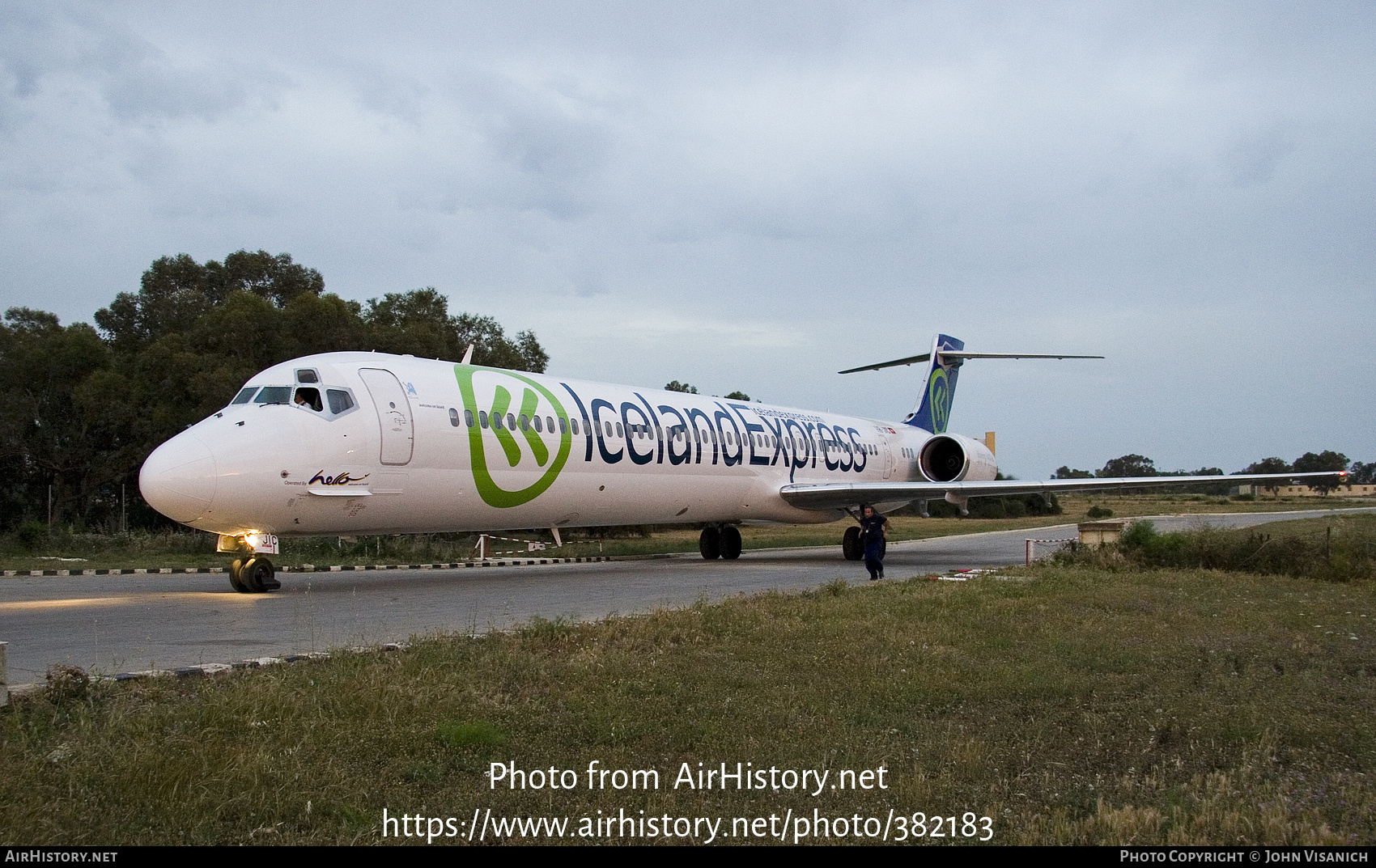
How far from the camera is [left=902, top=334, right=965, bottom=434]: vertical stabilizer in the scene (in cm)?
3253

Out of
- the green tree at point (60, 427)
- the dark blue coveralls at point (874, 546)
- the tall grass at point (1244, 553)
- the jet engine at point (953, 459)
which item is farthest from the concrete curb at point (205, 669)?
the green tree at point (60, 427)

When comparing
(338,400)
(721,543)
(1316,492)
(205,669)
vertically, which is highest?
(338,400)

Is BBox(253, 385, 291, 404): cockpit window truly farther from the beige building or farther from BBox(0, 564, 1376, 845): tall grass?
the beige building

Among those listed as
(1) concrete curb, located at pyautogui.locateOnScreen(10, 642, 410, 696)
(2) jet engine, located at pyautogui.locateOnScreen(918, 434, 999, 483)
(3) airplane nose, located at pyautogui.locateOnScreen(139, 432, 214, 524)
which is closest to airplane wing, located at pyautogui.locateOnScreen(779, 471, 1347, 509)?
(2) jet engine, located at pyautogui.locateOnScreen(918, 434, 999, 483)

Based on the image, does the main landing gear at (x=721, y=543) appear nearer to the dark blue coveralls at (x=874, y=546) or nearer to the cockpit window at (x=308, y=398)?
the dark blue coveralls at (x=874, y=546)

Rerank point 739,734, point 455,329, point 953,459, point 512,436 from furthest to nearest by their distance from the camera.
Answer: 1. point 455,329
2. point 953,459
3. point 512,436
4. point 739,734

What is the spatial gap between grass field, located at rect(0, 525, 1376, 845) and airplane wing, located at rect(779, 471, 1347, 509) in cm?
1286

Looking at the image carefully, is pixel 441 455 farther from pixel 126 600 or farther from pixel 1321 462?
pixel 1321 462

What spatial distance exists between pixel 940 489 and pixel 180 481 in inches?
650

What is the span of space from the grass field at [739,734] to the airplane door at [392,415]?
6186 millimetres

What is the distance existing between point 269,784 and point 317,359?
10849 mm

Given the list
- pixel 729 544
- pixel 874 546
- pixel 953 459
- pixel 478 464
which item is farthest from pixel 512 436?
pixel 953 459

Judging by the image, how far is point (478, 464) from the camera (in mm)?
15812
